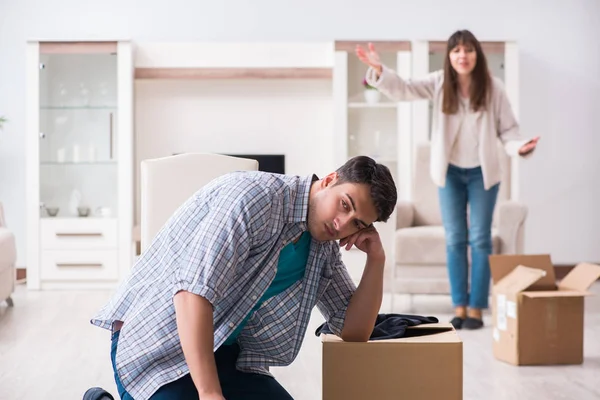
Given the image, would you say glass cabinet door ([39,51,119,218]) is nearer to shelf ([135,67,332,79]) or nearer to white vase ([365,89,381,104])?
shelf ([135,67,332,79])

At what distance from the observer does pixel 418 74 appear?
5.49 meters

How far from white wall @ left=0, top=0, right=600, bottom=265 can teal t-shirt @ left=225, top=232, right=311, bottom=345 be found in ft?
14.1

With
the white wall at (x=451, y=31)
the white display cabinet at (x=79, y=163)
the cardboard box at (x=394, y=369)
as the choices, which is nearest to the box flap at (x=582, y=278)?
the cardboard box at (x=394, y=369)

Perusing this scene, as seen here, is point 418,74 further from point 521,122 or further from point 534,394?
point 534,394

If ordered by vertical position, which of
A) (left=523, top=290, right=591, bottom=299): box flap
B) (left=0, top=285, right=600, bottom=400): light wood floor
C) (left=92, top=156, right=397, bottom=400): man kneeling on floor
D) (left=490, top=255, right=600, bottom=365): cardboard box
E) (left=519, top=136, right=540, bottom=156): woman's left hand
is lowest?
(left=0, top=285, right=600, bottom=400): light wood floor

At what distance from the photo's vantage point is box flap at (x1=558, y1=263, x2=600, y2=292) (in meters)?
A: 3.21

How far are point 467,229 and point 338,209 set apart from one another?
2.61 metres

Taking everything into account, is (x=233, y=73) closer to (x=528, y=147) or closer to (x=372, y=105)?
(x=372, y=105)

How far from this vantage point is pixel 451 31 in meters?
5.85

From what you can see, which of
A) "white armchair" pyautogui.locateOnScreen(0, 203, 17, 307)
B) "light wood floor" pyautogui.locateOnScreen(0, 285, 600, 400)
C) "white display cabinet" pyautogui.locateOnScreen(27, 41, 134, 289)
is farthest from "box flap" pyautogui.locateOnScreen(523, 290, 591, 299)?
"white display cabinet" pyautogui.locateOnScreen(27, 41, 134, 289)

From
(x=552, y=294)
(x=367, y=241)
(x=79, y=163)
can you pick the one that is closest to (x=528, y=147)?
(x=552, y=294)

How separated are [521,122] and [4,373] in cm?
392

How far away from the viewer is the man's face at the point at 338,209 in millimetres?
1533

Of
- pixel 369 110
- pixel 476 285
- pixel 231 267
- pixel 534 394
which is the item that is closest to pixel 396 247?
pixel 476 285
